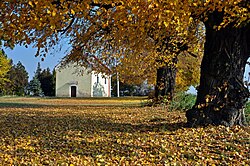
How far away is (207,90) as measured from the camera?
256 inches

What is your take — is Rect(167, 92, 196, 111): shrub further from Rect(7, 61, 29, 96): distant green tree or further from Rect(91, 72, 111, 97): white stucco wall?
Rect(7, 61, 29, 96): distant green tree

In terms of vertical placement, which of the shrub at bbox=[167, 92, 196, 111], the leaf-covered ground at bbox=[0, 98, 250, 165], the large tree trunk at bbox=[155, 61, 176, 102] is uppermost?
the large tree trunk at bbox=[155, 61, 176, 102]

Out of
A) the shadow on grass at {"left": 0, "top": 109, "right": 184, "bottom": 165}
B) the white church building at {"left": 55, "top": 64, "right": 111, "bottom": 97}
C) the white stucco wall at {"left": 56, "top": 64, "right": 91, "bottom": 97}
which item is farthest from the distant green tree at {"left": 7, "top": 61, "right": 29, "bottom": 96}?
the shadow on grass at {"left": 0, "top": 109, "right": 184, "bottom": 165}

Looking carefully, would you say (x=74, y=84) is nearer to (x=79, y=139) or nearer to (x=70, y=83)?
(x=70, y=83)

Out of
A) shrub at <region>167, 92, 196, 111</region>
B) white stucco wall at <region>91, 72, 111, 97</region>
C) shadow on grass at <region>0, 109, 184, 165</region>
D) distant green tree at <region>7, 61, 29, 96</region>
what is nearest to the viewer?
shadow on grass at <region>0, 109, 184, 165</region>

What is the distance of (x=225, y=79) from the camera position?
20.8 ft

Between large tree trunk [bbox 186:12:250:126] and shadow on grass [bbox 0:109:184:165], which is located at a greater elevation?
large tree trunk [bbox 186:12:250:126]

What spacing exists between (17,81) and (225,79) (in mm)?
43777

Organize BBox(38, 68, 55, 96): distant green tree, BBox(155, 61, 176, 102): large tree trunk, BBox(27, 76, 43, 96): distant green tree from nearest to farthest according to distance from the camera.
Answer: BBox(155, 61, 176, 102): large tree trunk
BBox(27, 76, 43, 96): distant green tree
BBox(38, 68, 55, 96): distant green tree

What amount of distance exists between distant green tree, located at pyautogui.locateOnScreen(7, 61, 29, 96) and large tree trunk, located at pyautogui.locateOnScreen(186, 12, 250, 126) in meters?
40.0

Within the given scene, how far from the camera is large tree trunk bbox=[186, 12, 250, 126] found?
6.31 meters

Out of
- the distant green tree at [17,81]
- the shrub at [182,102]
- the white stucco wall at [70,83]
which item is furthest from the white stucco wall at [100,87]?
the shrub at [182,102]

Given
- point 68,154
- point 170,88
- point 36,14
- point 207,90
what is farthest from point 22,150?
point 170,88

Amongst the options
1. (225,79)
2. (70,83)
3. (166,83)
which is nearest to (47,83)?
(70,83)
